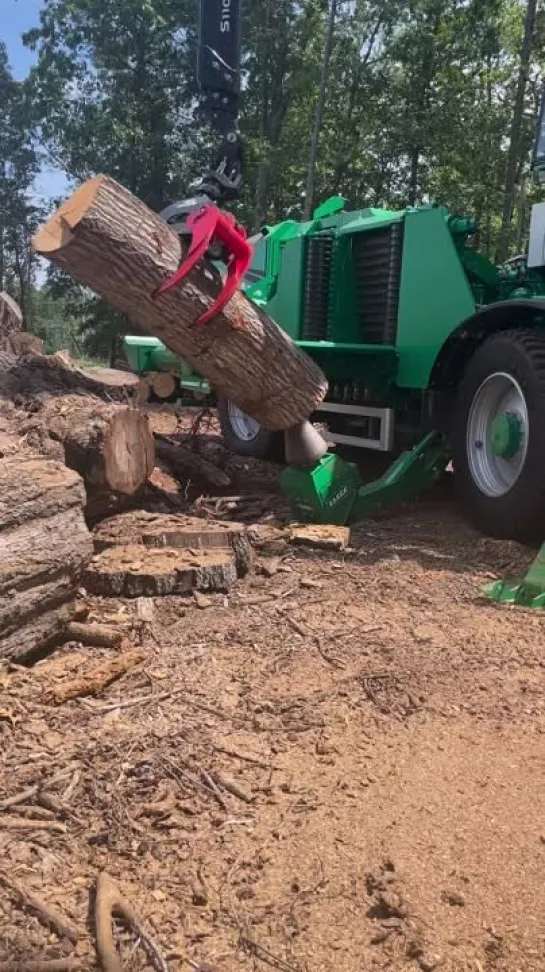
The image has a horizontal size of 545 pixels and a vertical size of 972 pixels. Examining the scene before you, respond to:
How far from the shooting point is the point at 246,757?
9.93ft

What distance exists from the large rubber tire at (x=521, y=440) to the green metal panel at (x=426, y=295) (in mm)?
594

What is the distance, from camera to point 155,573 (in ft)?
15.4

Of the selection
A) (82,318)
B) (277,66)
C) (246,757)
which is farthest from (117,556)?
(82,318)

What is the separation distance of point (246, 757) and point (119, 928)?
91 cm

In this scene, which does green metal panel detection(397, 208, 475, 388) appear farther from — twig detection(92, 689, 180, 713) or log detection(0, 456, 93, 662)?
twig detection(92, 689, 180, 713)

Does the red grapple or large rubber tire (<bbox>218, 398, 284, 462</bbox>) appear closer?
the red grapple

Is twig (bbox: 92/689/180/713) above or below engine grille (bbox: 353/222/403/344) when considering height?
below

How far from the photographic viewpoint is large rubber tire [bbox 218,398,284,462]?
833cm

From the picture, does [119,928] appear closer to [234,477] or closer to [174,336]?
[174,336]

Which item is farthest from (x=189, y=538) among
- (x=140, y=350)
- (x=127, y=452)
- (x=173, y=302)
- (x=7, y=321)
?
(x=140, y=350)

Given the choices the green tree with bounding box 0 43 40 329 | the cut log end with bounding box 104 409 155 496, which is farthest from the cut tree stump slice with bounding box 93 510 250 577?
the green tree with bounding box 0 43 40 329

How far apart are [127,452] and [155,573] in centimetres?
132

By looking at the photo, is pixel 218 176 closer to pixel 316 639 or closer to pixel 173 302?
pixel 173 302

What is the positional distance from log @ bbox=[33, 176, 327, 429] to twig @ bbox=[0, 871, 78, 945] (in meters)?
3.29
